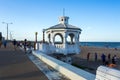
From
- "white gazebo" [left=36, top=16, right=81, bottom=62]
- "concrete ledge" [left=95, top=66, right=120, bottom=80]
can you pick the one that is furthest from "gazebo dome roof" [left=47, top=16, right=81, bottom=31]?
"concrete ledge" [left=95, top=66, right=120, bottom=80]

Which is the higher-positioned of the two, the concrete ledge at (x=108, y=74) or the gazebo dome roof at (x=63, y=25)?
the gazebo dome roof at (x=63, y=25)

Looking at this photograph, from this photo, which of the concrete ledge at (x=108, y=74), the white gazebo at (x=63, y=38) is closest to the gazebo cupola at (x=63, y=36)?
the white gazebo at (x=63, y=38)

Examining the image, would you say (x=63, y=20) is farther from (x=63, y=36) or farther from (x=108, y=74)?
(x=108, y=74)

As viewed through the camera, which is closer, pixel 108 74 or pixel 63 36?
pixel 108 74

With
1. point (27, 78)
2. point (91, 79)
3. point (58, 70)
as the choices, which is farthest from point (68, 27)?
point (91, 79)

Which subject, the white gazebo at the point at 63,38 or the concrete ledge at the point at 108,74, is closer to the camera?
the concrete ledge at the point at 108,74

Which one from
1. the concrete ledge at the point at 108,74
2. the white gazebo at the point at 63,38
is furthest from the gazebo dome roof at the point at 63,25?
the concrete ledge at the point at 108,74

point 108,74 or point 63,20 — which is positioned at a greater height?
point 63,20

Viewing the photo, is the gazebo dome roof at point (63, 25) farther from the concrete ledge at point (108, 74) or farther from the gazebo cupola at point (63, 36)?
the concrete ledge at point (108, 74)

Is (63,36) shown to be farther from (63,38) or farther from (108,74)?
(108,74)

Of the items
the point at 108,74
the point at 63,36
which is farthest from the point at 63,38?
the point at 108,74

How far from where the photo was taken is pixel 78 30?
27.8 m

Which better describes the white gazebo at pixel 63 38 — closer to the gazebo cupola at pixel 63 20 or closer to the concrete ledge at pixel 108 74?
the gazebo cupola at pixel 63 20

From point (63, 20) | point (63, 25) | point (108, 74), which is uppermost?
point (63, 20)
